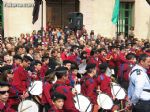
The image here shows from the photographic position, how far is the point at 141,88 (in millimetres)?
10531

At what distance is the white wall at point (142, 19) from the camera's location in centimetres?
3884

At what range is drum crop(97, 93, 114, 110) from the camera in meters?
12.2

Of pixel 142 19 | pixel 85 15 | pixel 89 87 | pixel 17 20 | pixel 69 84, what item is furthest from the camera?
pixel 142 19

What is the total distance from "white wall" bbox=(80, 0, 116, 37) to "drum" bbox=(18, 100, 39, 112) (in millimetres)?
26514

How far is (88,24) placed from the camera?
37.2m

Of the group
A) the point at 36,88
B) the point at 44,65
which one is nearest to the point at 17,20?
the point at 44,65

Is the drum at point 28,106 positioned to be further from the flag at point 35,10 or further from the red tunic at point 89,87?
the flag at point 35,10

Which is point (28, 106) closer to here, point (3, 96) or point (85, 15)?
point (3, 96)

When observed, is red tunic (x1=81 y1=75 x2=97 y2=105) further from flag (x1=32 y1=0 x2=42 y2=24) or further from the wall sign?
the wall sign

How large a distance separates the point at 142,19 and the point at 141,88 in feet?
94.8

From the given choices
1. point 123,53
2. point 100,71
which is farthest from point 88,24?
point 100,71

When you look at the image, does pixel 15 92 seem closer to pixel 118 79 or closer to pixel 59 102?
pixel 59 102

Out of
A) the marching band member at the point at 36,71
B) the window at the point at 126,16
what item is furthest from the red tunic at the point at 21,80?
the window at the point at 126,16

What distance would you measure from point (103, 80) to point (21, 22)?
2268 cm
